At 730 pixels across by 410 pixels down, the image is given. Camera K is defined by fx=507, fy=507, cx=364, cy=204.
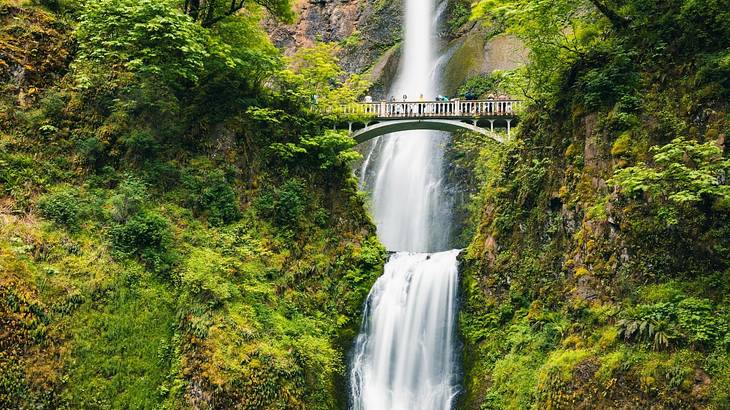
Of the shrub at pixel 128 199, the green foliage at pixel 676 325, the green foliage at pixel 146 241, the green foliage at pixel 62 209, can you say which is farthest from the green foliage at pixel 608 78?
the green foliage at pixel 62 209

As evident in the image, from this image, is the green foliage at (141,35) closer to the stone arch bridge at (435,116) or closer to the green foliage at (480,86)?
the stone arch bridge at (435,116)

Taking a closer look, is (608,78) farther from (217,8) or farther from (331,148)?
(217,8)

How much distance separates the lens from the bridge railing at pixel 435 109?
19125 mm

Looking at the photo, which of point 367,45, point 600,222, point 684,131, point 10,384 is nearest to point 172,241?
point 10,384

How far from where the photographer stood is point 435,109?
66.6ft

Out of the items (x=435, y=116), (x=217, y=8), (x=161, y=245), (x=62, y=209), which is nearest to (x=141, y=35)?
(x=62, y=209)

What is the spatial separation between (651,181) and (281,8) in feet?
48.4

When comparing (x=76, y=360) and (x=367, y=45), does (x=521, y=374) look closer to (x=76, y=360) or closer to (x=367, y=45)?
(x=76, y=360)

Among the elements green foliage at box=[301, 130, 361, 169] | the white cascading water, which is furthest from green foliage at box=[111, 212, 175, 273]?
the white cascading water

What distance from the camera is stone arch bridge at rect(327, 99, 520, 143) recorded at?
62.9ft

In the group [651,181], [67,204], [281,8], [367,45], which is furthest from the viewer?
[367,45]

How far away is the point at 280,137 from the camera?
17.6 m

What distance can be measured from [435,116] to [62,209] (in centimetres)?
1302

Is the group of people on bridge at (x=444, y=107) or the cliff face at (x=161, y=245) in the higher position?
the group of people on bridge at (x=444, y=107)
